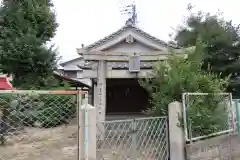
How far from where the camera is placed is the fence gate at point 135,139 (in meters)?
4.29

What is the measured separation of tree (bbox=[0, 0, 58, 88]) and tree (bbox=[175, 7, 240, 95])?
7548 millimetres

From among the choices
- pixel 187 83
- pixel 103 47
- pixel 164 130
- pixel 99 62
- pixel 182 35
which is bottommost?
pixel 164 130

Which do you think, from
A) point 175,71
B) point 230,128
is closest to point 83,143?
point 175,71

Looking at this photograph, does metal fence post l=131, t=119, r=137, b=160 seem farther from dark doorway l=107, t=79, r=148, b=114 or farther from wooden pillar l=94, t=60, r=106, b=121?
dark doorway l=107, t=79, r=148, b=114

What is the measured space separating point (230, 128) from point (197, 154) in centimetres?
195

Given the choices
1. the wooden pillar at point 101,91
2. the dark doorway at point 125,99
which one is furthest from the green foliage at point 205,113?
the dark doorway at point 125,99

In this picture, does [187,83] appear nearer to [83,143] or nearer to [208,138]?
[208,138]

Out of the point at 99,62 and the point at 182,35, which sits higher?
the point at 182,35

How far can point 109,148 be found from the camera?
4918 millimetres

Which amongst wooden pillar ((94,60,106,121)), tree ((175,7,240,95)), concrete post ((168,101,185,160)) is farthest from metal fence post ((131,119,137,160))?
tree ((175,7,240,95))

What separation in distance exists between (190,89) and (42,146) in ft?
15.1

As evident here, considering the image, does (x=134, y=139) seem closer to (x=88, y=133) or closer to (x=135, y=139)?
(x=135, y=139)

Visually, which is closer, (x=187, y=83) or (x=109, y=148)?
(x=109, y=148)

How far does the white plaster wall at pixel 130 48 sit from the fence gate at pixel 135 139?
17.2 ft
